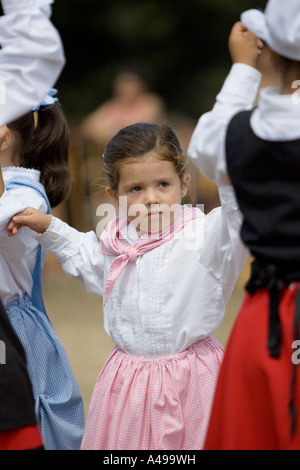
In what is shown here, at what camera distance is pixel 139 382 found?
2377mm

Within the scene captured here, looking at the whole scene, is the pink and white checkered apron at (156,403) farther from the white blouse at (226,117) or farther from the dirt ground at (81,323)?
the dirt ground at (81,323)

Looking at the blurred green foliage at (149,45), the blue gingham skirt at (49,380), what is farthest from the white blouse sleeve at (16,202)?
the blurred green foliage at (149,45)

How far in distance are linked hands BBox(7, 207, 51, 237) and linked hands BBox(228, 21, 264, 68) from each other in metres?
0.84

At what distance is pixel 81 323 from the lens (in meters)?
5.88

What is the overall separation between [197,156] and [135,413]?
2.54ft

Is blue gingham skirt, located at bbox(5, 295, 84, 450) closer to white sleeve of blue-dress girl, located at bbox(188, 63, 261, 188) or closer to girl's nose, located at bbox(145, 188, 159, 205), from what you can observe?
girl's nose, located at bbox(145, 188, 159, 205)

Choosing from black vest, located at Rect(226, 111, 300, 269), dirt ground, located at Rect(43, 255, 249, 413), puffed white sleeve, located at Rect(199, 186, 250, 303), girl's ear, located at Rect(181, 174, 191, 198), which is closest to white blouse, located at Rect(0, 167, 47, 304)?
girl's ear, located at Rect(181, 174, 191, 198)

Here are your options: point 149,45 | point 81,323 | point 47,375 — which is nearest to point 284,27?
point 47,375

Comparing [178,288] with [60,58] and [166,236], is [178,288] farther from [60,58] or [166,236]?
[60,58]

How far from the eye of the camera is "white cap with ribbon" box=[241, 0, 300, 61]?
1812mm

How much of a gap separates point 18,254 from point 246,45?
1051 millimetres

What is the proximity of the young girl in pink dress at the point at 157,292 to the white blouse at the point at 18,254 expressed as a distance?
0.37ft

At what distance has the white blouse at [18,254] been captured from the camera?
8.65 feet

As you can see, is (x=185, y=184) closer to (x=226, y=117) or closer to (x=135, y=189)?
(x=135, y=189)
